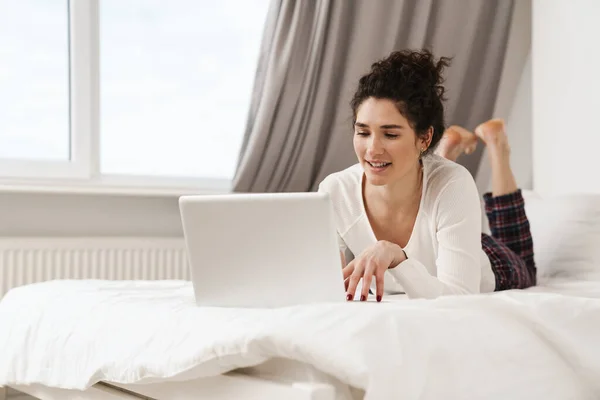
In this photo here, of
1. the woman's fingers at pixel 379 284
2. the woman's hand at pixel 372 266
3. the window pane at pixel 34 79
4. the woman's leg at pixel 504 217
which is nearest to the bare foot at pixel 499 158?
the woman's leg at pixel 504 217

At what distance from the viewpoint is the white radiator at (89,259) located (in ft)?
9.81

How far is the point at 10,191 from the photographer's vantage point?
2.96 meters

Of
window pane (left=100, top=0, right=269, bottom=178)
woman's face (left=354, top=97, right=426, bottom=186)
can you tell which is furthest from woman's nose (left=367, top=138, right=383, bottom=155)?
window pane (left=100, top=0, right=269, bottom=178)

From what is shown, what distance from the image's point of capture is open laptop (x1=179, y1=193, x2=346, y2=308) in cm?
146

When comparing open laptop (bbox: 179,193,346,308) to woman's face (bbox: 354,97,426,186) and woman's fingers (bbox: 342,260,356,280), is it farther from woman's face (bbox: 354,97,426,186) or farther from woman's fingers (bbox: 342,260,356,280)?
woman's face (bbox: 354,97,426,186)

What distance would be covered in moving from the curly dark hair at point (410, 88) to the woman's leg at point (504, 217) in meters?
0.56

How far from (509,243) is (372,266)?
1.16 meters

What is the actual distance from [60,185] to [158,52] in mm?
734

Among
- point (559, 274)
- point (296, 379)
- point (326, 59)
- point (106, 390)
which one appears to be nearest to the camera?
point (296, 379)

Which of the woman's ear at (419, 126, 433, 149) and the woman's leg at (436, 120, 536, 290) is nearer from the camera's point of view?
the woman's ear at (419, 126, 433, 149)

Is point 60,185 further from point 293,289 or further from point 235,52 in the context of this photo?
point 293,289

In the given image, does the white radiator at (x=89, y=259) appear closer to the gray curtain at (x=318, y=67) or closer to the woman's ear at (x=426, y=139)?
the gray curtain at (x=318, y=67)

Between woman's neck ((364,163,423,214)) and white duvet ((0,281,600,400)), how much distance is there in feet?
2.30

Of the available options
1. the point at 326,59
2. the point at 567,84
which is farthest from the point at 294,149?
the point at 567,84
